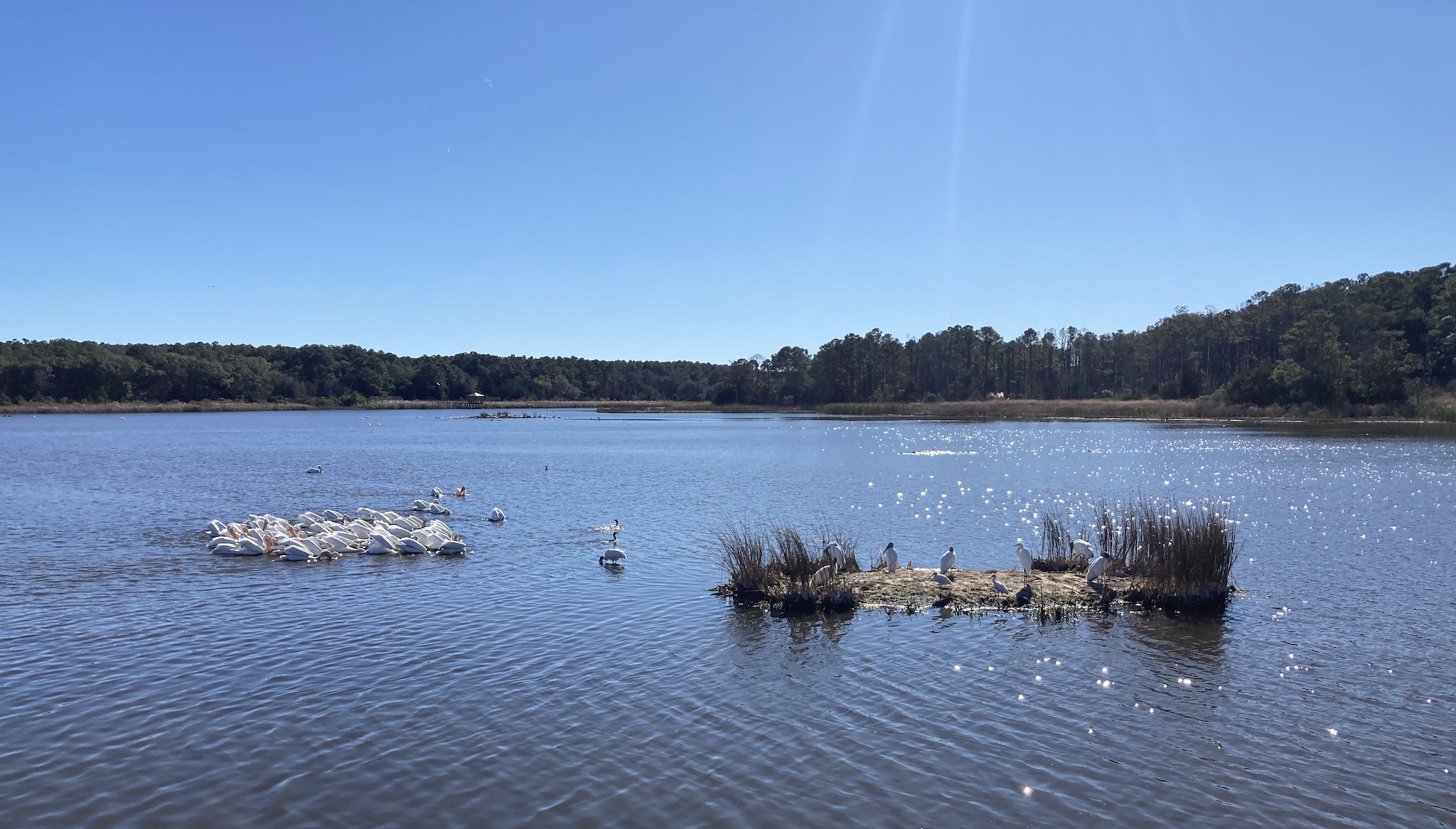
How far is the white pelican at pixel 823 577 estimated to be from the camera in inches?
573

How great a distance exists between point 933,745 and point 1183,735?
262 cm

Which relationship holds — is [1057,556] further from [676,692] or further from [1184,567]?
[676,692]

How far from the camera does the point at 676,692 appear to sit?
1040cm

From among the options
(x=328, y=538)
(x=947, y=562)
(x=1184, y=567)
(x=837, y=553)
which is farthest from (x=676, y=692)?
(x=328, y=538)

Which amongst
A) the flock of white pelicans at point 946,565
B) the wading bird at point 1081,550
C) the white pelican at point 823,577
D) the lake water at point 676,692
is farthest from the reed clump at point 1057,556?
the white pelican at point 823,577

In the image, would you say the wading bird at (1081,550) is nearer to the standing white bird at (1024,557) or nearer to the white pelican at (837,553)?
the standing white bird at (1024,557)

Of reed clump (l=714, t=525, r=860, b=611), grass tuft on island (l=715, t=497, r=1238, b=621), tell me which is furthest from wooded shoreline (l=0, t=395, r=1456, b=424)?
reed clump (l=714, t=525, r=860, b=611)

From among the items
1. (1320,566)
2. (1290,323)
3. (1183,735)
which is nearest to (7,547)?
(1183,735)

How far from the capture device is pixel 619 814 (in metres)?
7.32

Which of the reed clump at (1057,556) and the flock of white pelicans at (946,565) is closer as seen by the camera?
the flock of white pelicans at (946,565)

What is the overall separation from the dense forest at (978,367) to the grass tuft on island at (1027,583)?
81.0m

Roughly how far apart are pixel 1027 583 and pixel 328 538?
49.0 feet

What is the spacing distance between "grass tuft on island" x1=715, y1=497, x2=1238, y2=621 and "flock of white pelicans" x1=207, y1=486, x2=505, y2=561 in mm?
8231

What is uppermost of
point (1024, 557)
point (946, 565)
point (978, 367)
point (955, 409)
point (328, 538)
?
point (978, 367)
